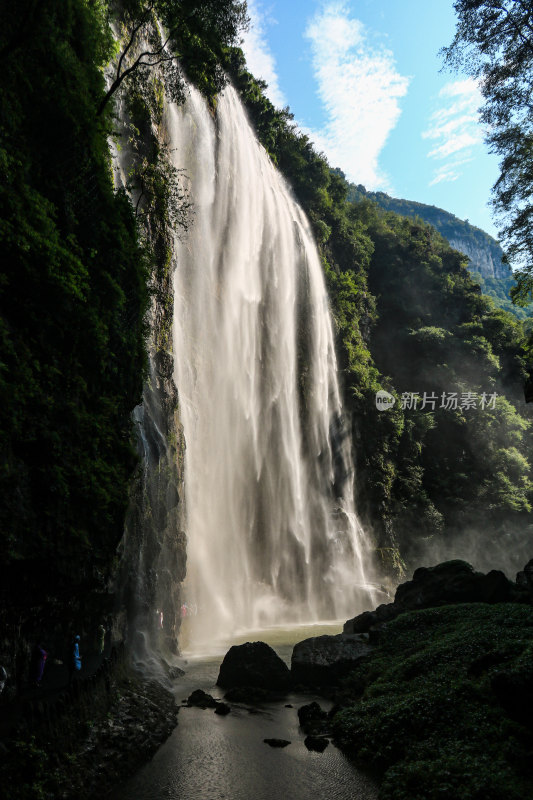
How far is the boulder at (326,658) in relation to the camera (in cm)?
1324

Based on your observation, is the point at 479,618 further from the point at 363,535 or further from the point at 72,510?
the point at 363,535

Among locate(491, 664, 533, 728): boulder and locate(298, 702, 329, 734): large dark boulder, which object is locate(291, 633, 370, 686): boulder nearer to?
locate(298, 702, 329, 734): large dark boulder

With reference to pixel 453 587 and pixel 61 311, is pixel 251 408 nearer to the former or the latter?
pixel 453 587

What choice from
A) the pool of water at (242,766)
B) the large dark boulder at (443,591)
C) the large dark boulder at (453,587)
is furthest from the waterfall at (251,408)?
the pool of water at (242,766)

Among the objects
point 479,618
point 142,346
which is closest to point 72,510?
point 142,346

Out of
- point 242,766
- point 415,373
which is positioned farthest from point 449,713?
point 415,373

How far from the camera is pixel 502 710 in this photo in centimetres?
815

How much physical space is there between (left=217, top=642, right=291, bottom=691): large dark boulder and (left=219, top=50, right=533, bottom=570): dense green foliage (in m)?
21.2

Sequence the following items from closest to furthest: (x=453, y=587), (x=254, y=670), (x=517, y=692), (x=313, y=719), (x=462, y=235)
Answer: (x=517, y=692) → (x=313, y=719) → (x=254, y=670) → (x=453, y=587) → (x=462, y=235)

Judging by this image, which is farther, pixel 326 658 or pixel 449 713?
pixel 326 658

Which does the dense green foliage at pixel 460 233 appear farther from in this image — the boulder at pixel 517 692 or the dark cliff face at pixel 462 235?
the boulder at pixel 517 692

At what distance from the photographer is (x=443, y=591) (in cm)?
1603

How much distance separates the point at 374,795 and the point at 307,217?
127 ft

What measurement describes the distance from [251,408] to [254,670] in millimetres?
16175
